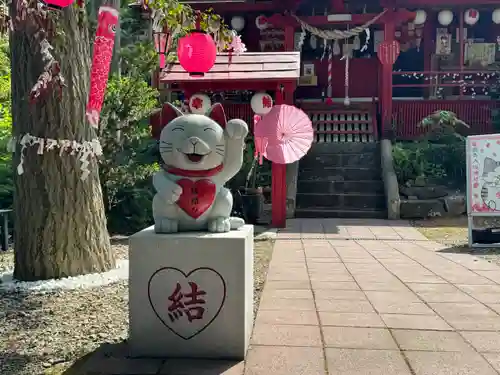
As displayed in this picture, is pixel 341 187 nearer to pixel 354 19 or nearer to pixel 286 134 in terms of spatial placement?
pixel 286 134

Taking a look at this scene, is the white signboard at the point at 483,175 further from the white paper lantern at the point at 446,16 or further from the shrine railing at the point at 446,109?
the white paper lantern at the point at 446,16

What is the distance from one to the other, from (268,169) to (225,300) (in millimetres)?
8917

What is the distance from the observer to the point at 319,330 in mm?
3619

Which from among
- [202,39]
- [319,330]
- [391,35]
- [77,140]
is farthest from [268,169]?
[319,330]

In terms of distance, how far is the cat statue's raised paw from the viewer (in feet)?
10.4

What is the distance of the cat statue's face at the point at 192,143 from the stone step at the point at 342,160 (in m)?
8.93

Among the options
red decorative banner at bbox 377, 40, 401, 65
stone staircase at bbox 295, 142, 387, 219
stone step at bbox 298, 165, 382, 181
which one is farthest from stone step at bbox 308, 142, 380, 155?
red decorative banner at bbox 377, 40, 401, 65

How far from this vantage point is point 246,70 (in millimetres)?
8680

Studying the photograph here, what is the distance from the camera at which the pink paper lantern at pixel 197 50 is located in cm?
604

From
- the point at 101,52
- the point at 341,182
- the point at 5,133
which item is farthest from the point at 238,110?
A: the point at 101,52

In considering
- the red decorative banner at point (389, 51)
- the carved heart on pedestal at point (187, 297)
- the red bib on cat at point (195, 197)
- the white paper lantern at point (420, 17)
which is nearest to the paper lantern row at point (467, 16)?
the white paper lantern at point (420, 17)

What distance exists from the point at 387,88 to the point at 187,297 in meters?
11.2

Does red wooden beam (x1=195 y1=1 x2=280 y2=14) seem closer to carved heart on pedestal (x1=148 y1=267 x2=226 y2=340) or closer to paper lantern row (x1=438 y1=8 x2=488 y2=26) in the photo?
paper lantern row (x1=438 y1=8 x2=488 y2=26)

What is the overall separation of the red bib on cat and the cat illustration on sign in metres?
5.50
